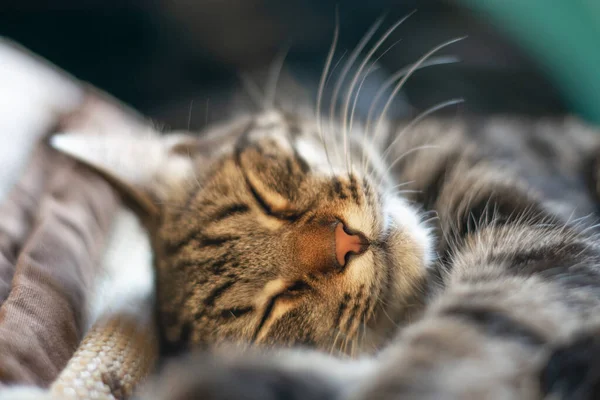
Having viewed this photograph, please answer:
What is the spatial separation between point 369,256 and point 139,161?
56cm

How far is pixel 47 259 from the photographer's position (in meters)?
0.84

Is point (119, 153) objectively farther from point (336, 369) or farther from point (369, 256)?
point (336, 369)

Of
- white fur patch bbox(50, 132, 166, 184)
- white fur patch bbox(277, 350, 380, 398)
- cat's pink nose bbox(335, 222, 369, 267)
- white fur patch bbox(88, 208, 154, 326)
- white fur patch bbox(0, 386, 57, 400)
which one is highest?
white fur patch bbox(50, 132, 166, 184)

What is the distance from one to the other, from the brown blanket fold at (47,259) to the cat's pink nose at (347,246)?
1.46 feet

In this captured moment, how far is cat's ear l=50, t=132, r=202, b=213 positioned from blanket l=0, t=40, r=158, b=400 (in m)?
0.04

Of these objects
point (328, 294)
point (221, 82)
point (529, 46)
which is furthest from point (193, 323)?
point (529, 46)

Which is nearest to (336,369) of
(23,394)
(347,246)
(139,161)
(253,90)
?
(347,246)

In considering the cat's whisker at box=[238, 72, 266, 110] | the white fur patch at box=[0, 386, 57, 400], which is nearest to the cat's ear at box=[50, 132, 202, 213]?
the cat's whisker at box=[238, 72, 266, 110]

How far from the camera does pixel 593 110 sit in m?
1.59

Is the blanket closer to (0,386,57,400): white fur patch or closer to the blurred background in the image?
(0,386,57,400): white fur patch

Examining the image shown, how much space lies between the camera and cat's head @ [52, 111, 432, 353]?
83 cm

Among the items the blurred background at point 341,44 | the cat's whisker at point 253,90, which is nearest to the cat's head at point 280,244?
the cat's whisker at point 253,90

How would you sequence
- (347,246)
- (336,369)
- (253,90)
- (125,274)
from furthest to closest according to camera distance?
(253,90) < (125,274) < (347,246) < (336,369)

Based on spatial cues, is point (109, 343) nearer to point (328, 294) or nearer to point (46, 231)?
point (46, 231)
